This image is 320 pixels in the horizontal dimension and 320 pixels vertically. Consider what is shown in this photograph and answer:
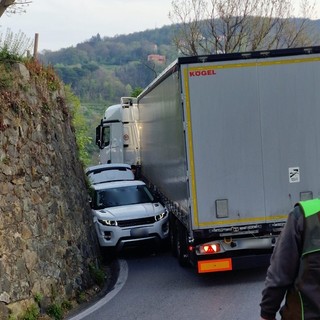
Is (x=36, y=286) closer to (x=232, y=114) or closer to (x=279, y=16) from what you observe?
Result: (x=232, y=114)

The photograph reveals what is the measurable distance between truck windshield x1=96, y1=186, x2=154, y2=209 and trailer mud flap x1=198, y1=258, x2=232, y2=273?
4431 millimetres

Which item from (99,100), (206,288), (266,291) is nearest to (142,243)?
(206,288)

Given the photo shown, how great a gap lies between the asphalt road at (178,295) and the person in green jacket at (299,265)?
4.85 meters

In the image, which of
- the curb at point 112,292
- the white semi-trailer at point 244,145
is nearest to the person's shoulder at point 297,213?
the curb at point 112,292

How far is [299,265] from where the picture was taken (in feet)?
9.90

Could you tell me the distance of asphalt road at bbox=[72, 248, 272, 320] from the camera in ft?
27.0

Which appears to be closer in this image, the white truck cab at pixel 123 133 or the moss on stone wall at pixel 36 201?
the moss on stone wall at pixel 36 201

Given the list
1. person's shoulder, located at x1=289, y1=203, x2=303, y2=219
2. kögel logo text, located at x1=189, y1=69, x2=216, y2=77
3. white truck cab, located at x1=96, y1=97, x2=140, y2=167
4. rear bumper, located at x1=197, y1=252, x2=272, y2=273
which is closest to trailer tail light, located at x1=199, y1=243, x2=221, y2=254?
rear bumper, located at x1=197, y1=252, x2=272, y2=273

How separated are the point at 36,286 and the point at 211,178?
2902 millimetres

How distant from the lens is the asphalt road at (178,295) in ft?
27.0

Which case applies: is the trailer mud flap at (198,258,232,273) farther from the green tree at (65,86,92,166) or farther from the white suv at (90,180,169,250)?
the green tree at (65,86,92,166)

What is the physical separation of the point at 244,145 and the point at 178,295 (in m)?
2.42

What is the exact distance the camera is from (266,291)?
10.3ft

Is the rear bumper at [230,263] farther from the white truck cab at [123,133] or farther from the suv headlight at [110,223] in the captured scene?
the white truck cab at [123,133]
